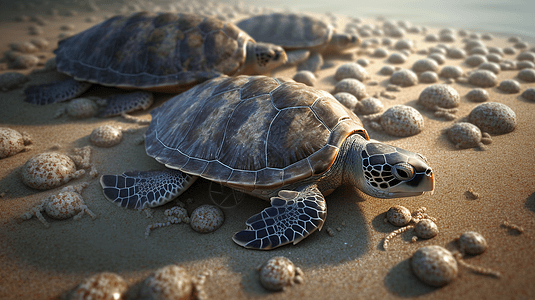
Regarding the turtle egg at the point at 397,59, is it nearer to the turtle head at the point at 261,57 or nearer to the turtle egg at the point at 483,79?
the turtle egg at the point at 483,79

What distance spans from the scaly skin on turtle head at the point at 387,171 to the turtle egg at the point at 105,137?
10.1 feet

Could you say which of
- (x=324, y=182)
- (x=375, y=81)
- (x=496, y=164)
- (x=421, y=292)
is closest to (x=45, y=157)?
(x=324, y=182)

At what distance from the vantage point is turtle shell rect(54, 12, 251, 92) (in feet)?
14.9

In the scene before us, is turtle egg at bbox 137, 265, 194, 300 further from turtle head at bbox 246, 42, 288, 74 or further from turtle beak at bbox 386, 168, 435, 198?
turtle head at bbox 246, 42, 288, 74

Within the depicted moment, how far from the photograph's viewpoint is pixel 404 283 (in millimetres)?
2012

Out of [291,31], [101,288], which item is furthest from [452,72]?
[101,288]

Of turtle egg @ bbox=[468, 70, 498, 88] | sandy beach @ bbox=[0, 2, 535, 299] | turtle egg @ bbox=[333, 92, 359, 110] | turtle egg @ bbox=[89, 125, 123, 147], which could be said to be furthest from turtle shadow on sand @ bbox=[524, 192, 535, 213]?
turtle egg @ bbox=[89, 125, 123, 147]

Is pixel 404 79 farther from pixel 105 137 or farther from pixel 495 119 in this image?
pixel 105 137

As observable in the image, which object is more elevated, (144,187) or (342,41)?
(342,41)

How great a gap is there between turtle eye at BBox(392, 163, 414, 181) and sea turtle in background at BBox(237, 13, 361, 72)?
179 inches

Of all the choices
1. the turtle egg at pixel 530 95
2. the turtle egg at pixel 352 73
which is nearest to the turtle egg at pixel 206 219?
the turtle egg at pixel 352 73

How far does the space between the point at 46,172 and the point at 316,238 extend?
9.57ft

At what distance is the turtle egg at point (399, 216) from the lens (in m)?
2.47

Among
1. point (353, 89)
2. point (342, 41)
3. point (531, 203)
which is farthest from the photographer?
point (342, 41)
